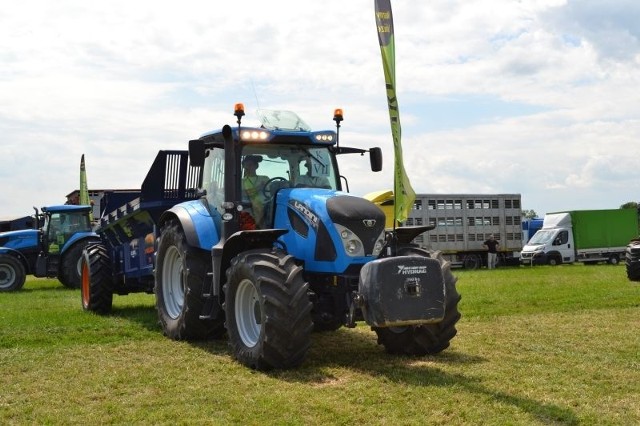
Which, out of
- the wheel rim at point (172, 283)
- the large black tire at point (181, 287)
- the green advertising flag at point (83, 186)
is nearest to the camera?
the large black tire at point (181, 287)

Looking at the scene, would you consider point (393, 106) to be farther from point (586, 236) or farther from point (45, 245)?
point (586, 236)

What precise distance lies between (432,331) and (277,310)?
2.00 metres

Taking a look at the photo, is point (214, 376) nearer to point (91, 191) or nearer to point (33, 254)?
point (33, 254)

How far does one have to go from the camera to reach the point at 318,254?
8430mm

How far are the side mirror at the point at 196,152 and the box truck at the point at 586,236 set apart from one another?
29382mm

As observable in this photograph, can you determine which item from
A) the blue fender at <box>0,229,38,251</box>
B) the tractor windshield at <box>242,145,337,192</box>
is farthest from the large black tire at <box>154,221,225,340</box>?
the blue fender at <box>0,229,38,251</box>

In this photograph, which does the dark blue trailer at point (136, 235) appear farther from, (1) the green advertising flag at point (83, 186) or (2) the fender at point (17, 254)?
(1) the green advertising flag at point (83, 186)

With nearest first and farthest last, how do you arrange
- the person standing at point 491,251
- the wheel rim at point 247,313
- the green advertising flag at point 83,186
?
the wheel rim at point 247,313, the green advertising flag at point 83,186, the person standing at point 491,251

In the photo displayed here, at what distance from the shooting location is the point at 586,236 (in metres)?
37.2

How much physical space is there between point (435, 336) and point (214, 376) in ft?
8.15

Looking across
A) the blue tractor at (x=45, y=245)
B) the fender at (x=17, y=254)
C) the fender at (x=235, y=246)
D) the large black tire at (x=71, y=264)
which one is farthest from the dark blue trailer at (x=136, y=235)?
the fender at (x=17, y=254)

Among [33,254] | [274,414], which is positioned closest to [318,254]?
[274,414]

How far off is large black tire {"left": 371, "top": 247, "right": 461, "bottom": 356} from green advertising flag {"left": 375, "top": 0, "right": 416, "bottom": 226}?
0.62 m

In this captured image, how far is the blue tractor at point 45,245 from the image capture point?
21.4 m
